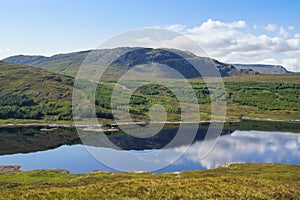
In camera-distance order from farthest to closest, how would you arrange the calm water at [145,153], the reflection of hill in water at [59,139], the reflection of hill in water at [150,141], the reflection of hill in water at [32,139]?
1. the reflection of hill in water at [150,141]
2. the reflection of hill in water at [59,139]
3. the reflection of hill in water at [32,139]
4. the calm water at [145,153]

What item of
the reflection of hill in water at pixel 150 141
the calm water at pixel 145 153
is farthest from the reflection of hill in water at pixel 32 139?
the reflection of hill in water at pixel 150 141

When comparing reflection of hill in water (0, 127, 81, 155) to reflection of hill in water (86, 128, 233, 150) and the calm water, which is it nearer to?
the calm water

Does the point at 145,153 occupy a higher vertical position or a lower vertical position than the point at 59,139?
lower

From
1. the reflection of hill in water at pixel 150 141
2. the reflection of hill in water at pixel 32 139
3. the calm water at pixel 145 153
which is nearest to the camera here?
the calm water at pixel 145 153

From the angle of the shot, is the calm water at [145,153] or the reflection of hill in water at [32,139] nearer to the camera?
the calm water at [145,153]

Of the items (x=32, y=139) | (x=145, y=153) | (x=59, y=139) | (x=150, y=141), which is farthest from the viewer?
(x=150, y=141)

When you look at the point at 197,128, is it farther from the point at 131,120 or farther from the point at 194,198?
the point at 194,198

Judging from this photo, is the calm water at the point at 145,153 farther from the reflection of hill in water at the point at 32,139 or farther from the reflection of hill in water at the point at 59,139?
the reflection of hill in water at the point at 59,139

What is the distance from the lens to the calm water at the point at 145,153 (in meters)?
96.4

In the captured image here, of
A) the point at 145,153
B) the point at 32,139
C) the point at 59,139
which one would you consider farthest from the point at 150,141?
the point at 32,139

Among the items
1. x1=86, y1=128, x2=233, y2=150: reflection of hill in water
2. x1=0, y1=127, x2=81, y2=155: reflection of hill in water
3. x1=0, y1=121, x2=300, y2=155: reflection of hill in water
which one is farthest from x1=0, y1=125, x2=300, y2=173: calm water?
x1=86, y1=128, x2=233, y2=150: reflection of hill in water

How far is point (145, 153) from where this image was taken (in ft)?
392

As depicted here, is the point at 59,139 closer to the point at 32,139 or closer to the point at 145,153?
the point at 32,139

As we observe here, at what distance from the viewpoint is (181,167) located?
305 feet
